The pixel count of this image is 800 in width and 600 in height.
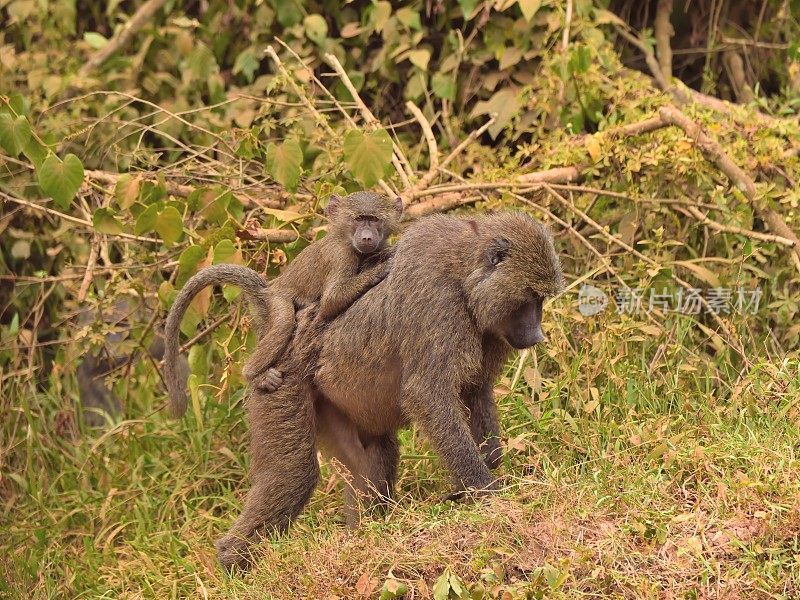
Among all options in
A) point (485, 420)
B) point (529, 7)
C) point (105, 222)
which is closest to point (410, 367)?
point (485, 420)

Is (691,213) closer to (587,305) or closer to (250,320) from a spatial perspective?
(587,305)

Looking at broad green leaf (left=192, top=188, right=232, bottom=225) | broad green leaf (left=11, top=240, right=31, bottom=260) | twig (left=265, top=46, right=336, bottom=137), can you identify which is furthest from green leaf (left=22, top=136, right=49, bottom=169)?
broad green leaf (left=11, top=240, right=31, bottom=260)

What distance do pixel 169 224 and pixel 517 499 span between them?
1.94 metres

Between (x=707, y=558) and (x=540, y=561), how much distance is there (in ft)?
1.66

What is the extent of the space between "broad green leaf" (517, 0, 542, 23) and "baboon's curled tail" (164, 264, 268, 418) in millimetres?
2483

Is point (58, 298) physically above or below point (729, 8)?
below

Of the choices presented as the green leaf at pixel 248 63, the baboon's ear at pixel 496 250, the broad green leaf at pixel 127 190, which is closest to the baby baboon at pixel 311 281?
the baboon's ear at pixel 496 250

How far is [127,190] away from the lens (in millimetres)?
5359

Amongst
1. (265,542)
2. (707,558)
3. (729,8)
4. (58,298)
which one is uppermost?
(729,8)

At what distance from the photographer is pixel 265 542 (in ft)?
14.4

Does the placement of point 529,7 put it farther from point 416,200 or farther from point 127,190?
point 127,190

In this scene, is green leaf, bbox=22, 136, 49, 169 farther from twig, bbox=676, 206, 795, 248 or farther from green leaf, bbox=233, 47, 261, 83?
twig, bbox=676, 206, 795, 248

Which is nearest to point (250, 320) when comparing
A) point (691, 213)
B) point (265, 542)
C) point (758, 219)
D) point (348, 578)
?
point (265, 542)

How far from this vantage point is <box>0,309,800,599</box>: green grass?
12.6 ft
